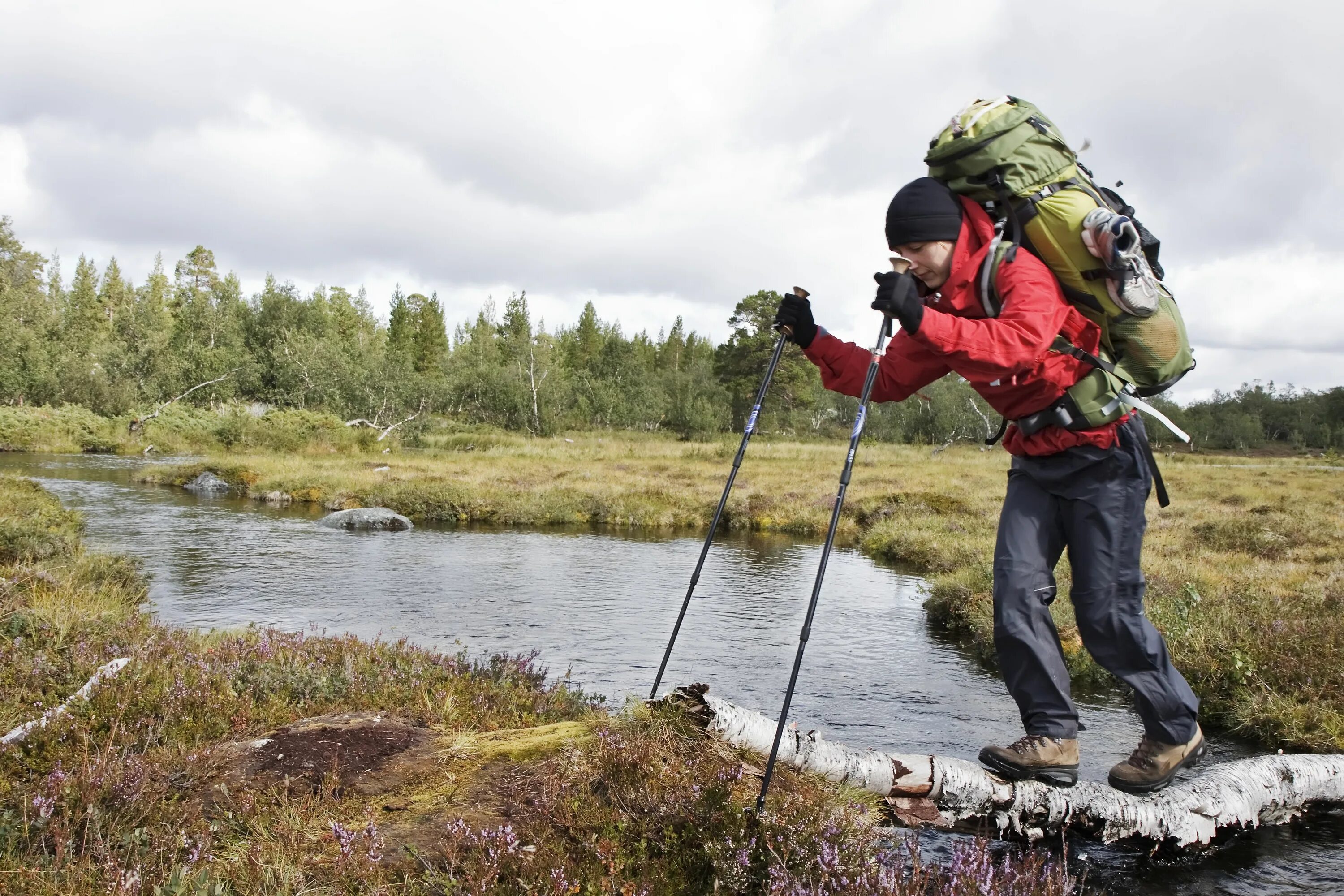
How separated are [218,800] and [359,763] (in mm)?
635

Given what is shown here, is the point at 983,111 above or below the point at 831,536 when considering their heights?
above

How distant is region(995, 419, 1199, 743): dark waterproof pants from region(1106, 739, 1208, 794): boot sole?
5.2 inches

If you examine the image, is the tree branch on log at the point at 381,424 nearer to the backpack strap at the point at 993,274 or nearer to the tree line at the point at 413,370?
the tree line at the point at 413,370

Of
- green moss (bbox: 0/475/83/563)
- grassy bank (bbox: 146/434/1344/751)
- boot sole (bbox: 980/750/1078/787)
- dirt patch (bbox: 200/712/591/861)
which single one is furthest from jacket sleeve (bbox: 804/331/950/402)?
green moss (bbox: 0/475/83/563)

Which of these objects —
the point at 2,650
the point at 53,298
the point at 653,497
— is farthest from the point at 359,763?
the point at 53,298

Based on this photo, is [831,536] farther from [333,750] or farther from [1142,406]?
[333,750]

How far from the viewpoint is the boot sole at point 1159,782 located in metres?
4.34

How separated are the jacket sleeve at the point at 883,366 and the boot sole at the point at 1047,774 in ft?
6.36

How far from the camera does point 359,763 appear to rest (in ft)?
14.0

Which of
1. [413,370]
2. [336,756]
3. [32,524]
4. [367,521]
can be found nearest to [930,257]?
[336,756]

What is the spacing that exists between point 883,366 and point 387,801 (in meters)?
3.32

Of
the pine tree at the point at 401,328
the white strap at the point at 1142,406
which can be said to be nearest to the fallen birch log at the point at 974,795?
the white strap at the point at 1142,406

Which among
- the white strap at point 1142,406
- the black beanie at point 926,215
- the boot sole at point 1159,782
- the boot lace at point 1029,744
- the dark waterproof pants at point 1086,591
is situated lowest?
the boot sole at point 1159,782

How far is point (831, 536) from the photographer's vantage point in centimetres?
403
